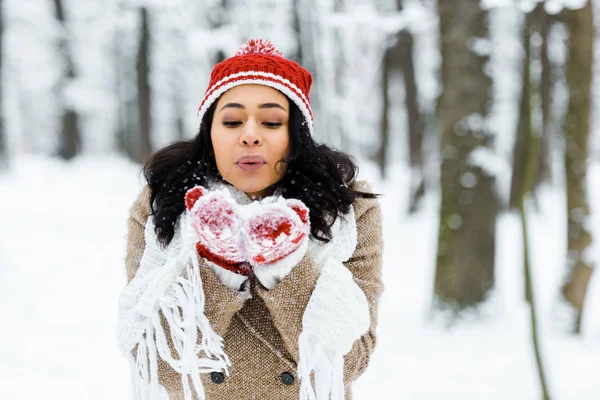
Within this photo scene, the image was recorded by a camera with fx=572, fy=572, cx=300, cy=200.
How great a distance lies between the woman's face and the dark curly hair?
2.4 inches

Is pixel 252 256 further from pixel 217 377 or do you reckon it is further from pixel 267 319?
pixel 217 377

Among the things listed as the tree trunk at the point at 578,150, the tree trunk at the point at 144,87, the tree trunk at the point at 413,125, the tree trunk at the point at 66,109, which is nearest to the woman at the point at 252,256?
the tree trunk at the point at 578,150

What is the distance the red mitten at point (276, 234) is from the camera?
155 centimetres

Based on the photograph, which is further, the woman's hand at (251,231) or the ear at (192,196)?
the ear at (192,196)

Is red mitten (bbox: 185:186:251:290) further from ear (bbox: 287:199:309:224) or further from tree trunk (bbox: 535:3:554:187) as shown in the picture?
tree trunk (bbox: 535:3:554:187)

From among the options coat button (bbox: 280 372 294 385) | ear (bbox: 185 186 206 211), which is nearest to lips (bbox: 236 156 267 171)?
ear (bbox: 185 186 206 211)

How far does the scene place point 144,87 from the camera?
50.5 feet

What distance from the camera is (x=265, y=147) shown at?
5.92 ft

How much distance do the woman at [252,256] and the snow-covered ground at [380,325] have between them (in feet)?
1.76

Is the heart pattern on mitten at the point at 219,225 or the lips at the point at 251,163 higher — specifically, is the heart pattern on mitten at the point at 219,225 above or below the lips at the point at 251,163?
below

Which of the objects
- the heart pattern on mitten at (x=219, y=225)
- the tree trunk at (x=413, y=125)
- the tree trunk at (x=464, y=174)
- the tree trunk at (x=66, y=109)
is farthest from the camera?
the tree trunk at (x=66, y=109)

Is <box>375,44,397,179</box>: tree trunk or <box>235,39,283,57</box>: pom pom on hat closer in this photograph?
<box>235,39,283,57</box>: pom pom on hat

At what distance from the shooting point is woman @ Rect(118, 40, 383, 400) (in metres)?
1.63

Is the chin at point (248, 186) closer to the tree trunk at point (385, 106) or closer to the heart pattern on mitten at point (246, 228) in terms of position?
the heart pattern on mitten at point (246, 228)
